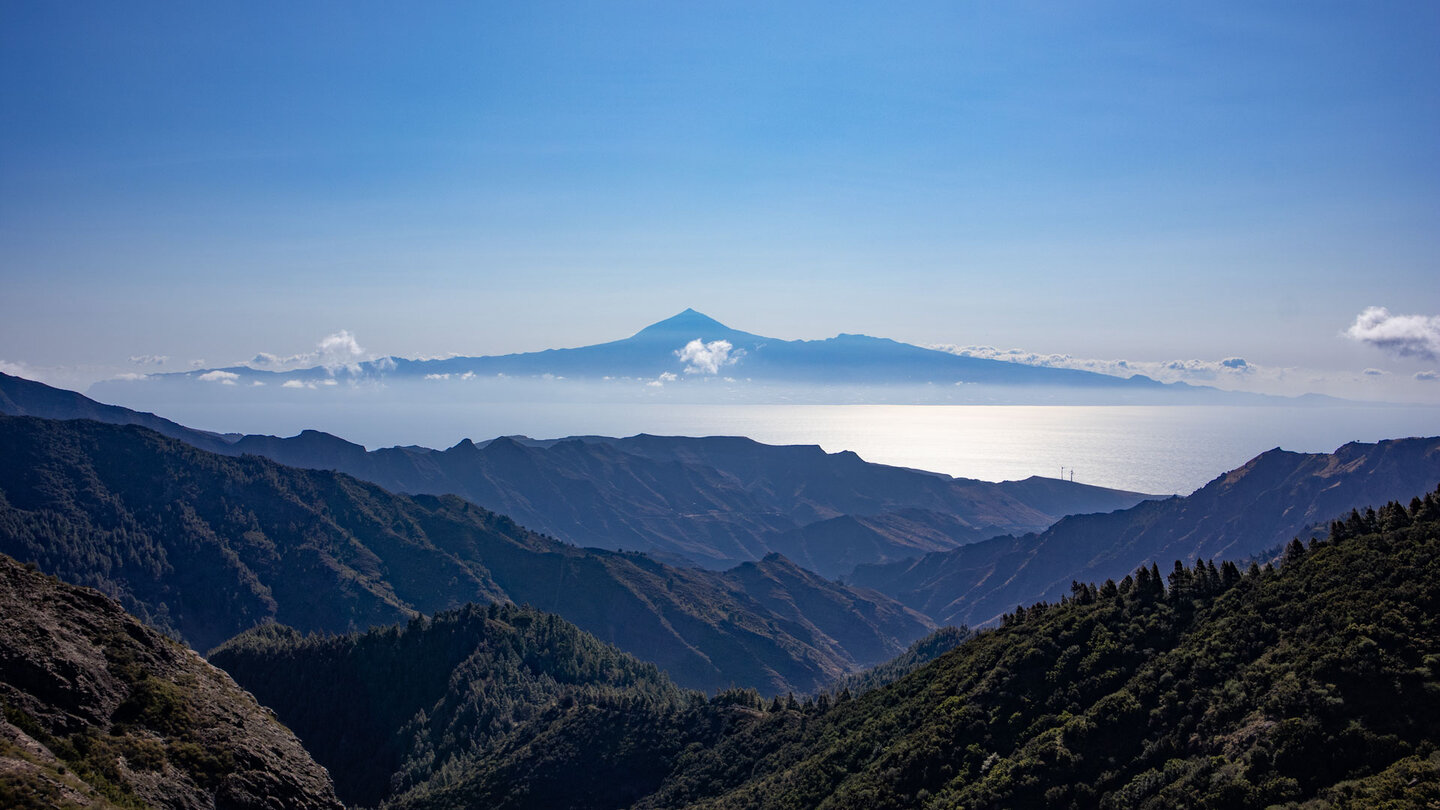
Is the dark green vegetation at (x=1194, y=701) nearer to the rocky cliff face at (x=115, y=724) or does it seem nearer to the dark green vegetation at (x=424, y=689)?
the rocky cliff face at (x=115, y=724)

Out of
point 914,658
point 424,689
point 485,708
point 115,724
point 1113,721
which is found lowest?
point 914,658

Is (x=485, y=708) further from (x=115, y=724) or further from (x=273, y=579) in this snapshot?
(x=273, y=579)

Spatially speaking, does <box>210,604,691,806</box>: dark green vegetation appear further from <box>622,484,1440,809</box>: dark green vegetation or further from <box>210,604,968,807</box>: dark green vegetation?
<box>622,484,1440,809</box>: dark green vegetation

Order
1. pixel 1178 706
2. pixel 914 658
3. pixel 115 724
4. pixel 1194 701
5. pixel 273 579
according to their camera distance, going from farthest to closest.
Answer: pixel 273 579, pixel 914 658, pixel 1178 706, pixel 1194 701, pixel 115 724

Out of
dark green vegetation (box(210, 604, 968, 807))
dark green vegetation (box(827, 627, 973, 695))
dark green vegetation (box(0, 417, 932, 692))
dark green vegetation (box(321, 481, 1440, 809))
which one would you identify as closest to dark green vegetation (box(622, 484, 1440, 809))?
dark green vegetation (box(321, 481, 1440, 809))

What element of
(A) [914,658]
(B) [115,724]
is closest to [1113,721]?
(B) [115,724]

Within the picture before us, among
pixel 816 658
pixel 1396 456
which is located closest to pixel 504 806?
pixel 816 658
